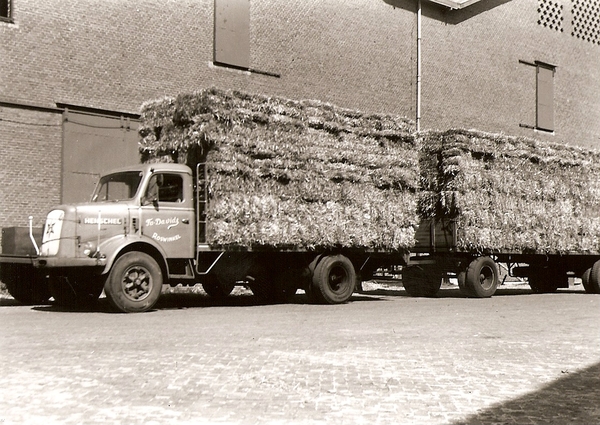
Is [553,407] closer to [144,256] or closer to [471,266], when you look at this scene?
[144,256]

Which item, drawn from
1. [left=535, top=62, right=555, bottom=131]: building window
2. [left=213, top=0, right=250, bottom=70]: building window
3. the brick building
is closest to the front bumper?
the brick building

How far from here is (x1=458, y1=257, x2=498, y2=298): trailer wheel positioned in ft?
54.7

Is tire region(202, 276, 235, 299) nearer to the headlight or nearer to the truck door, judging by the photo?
the truck door

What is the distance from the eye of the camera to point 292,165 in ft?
45.3

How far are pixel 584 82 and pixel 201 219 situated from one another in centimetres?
2540

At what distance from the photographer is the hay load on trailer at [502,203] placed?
16.8 meters

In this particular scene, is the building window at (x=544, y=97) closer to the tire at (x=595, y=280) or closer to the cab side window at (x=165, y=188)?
the tire at (x=595, y=280)

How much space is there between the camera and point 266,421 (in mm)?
4746

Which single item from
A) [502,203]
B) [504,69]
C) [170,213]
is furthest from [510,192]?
[504,69]

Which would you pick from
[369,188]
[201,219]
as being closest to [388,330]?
[201,219]

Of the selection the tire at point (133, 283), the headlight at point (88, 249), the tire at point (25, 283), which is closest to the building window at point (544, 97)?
the tire at point (25, 283)

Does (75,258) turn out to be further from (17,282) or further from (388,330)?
(388,330)

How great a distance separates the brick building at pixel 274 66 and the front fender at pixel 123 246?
628 centimetres

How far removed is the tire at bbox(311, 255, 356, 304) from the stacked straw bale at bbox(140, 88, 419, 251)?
1.01 feet
